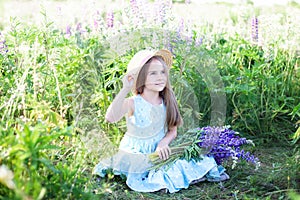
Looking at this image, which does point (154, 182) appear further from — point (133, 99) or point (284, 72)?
point (284, 72)

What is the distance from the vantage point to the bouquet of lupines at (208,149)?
2.85 m

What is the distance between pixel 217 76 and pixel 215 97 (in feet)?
0.54

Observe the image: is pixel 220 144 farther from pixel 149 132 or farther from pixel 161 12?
pixel 161 12

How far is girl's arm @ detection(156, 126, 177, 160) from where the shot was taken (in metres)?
2.79

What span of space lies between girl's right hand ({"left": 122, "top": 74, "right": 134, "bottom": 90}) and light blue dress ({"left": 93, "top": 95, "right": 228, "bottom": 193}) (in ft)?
0.34

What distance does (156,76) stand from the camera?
2738 mm

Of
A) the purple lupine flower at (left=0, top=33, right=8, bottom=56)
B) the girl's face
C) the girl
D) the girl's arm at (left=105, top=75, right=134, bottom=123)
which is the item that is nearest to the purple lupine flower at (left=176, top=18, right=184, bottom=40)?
the girl

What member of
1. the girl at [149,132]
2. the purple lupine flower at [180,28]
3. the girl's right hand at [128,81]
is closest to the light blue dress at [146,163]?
the girl at [149,132]

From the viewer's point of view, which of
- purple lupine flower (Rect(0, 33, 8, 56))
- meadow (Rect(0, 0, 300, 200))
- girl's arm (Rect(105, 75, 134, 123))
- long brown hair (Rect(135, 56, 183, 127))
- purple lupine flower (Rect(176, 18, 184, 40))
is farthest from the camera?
purple lupine flower (Rect(176, 18, 184, 40))

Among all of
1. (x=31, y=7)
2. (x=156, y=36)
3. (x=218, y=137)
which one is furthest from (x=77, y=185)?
(x=31, y=7)

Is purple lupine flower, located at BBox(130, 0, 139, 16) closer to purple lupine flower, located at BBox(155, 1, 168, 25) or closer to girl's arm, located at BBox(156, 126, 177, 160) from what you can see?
purple lupine flower, located at BBox(155, 1, 168, 25)

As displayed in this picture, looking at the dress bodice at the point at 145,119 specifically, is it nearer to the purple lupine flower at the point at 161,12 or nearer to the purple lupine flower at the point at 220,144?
the purple lupine flower at the point at 220,144

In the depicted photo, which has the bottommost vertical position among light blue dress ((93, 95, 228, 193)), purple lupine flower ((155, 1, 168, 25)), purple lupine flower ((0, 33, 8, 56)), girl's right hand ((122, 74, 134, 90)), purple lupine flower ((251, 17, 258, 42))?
light blue dress ((93, 95, 228, 193))

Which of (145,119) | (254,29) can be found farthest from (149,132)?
(254,29)
